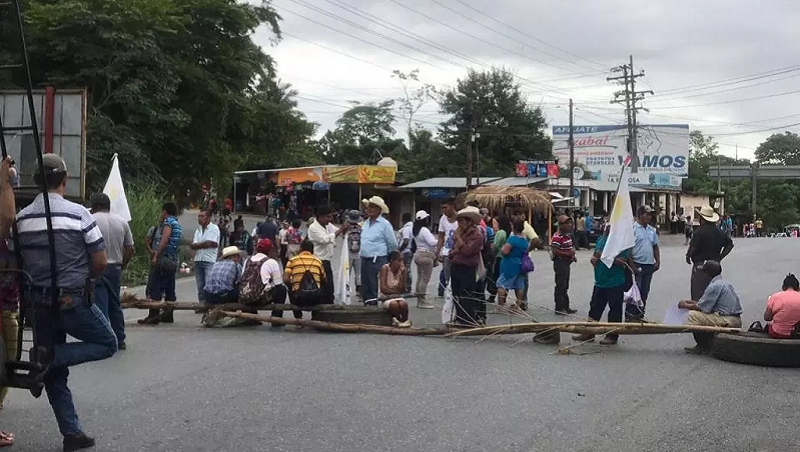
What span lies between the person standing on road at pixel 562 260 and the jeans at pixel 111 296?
7.05m

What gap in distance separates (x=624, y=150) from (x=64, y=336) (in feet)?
198

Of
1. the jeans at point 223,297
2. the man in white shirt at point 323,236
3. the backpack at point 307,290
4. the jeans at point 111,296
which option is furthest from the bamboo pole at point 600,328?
the jeans at point 111,296

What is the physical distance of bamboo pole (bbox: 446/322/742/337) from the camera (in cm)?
975

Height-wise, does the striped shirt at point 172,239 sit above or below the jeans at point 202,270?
above

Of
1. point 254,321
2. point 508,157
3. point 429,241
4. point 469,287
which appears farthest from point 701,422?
point 508,157

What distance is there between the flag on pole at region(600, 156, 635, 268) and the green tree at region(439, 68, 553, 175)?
166 ft

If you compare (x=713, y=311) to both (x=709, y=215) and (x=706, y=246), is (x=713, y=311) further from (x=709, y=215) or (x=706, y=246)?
(x=709, y=215)

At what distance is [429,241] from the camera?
14695mm

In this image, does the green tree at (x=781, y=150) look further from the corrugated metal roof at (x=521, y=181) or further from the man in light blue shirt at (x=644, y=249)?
the man in light blue shirt at (x=644, y=249)

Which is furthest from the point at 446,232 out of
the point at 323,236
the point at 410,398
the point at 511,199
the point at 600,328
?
the point at 511,199

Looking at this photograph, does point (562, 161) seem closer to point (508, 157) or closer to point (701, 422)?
point (508, 157)

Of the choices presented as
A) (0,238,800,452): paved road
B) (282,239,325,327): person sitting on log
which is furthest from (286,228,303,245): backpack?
(0,238,800,452): paved road

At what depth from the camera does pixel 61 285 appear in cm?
540

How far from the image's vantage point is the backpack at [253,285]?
1150 cm
